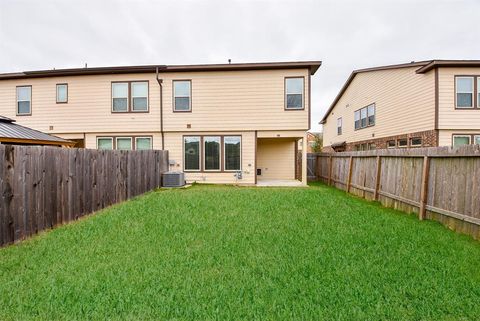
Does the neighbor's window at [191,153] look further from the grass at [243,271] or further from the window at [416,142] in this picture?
the window at [416,142]

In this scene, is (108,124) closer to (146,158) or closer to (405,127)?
(146,158)

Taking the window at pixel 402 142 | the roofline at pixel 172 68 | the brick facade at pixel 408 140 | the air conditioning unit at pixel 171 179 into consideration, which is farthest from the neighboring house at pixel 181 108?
the window at pixel 402 142

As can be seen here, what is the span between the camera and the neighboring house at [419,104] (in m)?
13.0

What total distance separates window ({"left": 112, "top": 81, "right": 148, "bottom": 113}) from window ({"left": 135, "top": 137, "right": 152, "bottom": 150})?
1.52 meters

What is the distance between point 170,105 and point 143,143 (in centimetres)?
250

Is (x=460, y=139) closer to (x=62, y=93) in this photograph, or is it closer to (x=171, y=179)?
(x=171, y=179)

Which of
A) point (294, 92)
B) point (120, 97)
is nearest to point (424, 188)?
point (294, 92)

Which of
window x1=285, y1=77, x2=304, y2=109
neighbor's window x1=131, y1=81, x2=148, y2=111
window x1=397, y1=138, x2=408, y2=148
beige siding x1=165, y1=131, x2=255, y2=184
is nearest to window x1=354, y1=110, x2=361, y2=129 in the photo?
window x1=397, y1=138, x2=408, y2=148

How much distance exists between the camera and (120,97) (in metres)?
13.9

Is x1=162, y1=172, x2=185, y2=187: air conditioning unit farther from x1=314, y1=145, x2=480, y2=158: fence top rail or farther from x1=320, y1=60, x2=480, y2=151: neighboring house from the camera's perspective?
x1=320, y1=60, x2=480, y2=151: neighboring house

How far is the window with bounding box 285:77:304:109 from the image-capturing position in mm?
13109

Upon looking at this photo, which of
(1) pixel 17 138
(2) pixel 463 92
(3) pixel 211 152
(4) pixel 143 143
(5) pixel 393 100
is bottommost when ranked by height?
(3) pixel 211 152

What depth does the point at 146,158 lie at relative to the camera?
35.0 feet

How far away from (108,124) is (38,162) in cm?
917
